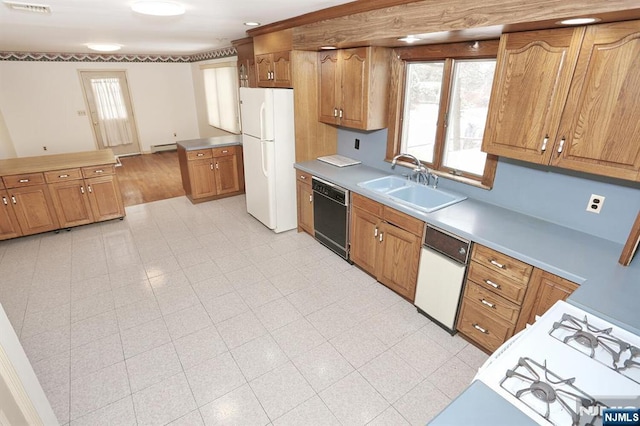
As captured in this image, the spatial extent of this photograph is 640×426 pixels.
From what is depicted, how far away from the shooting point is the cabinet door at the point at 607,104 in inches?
59.5

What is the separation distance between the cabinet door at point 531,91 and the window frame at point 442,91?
441 millimetres

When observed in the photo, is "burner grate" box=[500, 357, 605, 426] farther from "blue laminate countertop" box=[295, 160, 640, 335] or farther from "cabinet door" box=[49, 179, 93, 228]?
"cabinet door" box=[49, 179, 93, 228]

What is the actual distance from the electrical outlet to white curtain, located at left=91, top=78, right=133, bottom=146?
8.73 metres

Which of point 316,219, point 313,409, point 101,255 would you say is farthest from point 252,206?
point 313,409

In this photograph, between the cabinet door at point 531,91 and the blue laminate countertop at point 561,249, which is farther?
the cabinet door at point 531,91

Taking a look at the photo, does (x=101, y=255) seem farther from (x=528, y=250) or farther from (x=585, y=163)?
(x=585, y=163)

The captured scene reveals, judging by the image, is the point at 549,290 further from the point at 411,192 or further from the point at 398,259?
the point at 411,192

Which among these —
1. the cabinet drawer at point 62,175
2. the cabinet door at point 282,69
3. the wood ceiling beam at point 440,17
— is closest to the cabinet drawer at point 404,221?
the wood ceiling beam at point 440,17

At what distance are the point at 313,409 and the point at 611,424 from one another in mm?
1408

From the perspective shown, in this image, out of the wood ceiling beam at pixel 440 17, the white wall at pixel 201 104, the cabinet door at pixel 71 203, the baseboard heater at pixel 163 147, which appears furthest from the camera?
the baseboard heater at pixel 163 147

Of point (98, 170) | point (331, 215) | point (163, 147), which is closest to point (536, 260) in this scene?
point (331, 215)

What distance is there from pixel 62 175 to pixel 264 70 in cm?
269

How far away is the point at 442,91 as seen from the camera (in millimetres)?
2729

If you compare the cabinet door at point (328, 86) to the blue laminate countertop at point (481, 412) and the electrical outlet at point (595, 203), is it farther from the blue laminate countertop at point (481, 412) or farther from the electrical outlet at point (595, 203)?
the blue laminate countertop at point (481, 412)
